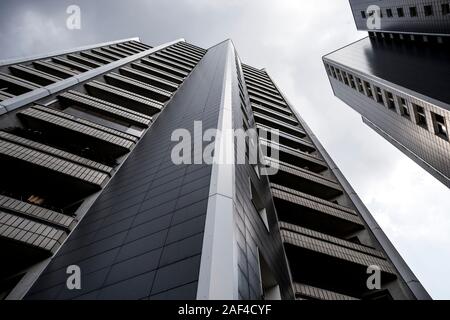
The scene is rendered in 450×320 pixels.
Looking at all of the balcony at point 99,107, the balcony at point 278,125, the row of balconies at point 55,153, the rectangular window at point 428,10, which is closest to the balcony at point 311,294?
the row of balconies at point 55,153

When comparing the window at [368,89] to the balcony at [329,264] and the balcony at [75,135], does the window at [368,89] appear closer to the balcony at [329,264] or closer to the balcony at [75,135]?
the balcony at [329,264]

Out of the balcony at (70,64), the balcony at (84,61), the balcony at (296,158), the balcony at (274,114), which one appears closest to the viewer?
the balcony at (296,158)

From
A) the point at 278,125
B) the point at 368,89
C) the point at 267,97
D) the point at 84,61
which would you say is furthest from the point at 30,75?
the point at 368,89

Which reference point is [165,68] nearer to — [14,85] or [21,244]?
[14,85]

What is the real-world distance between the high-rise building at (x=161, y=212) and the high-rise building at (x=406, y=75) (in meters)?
10.5

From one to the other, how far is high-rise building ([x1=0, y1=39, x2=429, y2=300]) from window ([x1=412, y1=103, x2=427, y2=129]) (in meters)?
10.9

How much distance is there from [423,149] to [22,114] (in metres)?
30.4

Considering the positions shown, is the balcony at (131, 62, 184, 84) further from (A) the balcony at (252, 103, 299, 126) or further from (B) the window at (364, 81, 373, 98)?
(B) the window at (364, 81, 373, 98)

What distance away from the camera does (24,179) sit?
36.7 feet

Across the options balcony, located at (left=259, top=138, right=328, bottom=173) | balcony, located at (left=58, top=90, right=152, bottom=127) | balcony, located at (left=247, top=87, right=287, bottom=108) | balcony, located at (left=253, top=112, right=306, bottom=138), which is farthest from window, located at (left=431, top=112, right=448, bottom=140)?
balcony, located at (left=58, top=90, right=152, bottom=127)

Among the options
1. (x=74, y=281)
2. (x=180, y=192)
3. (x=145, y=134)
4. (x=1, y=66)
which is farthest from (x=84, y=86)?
(x=74, y=281)

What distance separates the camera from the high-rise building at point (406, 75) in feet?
81.7
